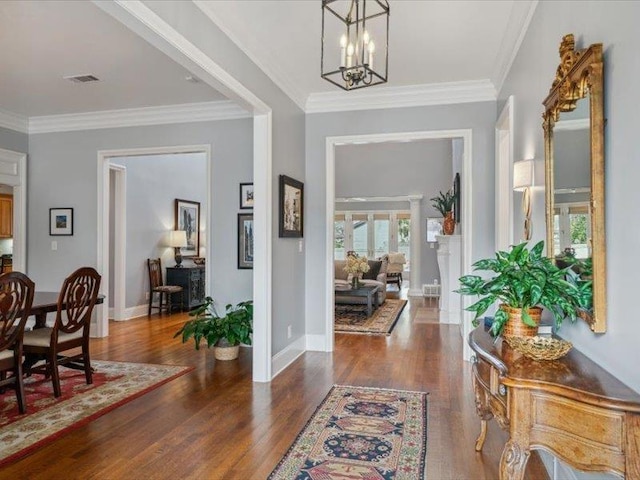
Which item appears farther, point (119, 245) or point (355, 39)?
point (119, 245)

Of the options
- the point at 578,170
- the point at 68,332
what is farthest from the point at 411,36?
the point at 68,332

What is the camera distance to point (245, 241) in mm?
5059

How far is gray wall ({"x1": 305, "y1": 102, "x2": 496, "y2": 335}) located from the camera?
14.7ft

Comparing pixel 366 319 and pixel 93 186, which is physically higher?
pixel 93 186

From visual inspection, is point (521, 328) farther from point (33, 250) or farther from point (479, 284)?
point (33, 250)

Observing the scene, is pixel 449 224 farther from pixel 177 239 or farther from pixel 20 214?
pixel 20 214

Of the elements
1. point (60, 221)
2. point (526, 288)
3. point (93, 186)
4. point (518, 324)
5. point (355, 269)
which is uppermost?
point (93, 186)

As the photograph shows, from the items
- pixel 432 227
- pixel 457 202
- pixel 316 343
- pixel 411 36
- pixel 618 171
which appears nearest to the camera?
pixel 618 171

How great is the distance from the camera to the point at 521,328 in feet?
6.25

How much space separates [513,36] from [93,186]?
16.1ft

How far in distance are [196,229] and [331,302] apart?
4.50 meters

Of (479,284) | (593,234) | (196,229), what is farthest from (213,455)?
(196,229)

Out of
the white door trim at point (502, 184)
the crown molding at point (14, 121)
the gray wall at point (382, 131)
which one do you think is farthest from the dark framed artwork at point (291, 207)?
the crown molding at point (14, 121)

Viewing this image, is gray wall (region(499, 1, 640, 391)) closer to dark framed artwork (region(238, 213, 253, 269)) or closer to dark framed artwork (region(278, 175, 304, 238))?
dark framed artwork (region(278, 175, 304, 238))
